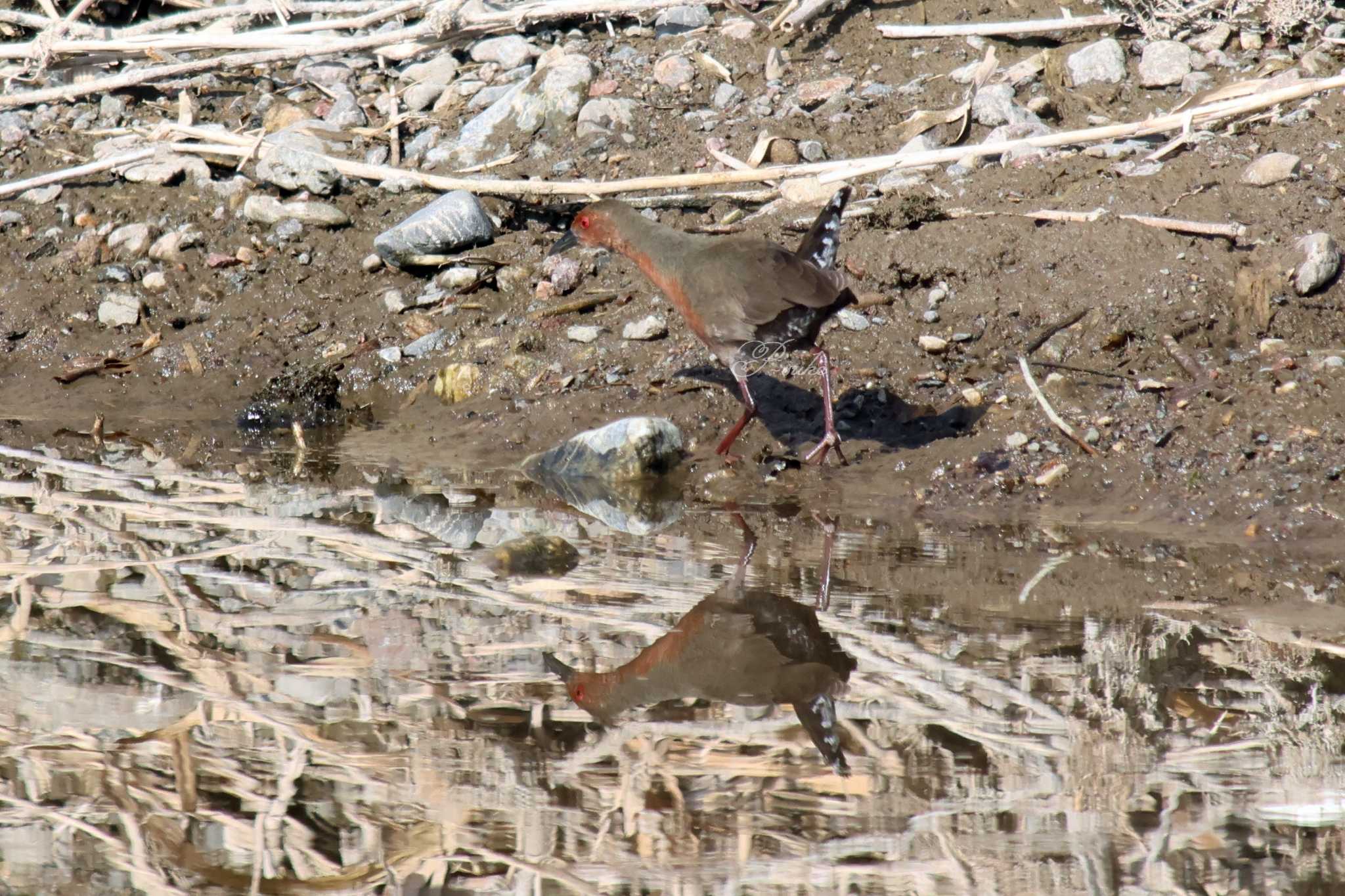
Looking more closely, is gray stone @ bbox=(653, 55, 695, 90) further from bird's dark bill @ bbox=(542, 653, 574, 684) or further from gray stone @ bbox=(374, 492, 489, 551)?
bird's dark bill @ bbox=(542, 653, 574, 684)

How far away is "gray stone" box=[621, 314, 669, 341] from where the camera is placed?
22.7ft

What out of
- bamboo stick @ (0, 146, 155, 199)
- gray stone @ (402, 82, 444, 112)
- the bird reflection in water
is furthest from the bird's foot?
bamboo stick @ (0, 146, 155, 199)

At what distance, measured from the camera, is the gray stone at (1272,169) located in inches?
268

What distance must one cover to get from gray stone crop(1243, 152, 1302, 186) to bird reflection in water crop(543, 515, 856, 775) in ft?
13.5

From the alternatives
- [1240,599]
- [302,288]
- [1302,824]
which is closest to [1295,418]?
[1240,599]

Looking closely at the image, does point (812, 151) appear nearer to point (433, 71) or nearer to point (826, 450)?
point (826, 450)

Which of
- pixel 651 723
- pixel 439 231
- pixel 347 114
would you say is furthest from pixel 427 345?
pixel 651 723

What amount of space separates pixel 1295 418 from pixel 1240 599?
1.71 metres

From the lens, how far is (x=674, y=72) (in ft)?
29.5

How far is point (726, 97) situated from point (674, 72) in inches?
19.4

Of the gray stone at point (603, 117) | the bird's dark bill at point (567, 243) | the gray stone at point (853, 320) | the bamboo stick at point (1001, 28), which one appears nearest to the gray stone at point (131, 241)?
the gray stone at point (603, 117)

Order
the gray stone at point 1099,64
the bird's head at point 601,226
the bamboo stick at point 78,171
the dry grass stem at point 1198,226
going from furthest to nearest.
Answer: the bamboo stick at point 78,171, the gray stone at point 1099,64, the dry grass stem at point 1198,226, the bird's head at point 601,226

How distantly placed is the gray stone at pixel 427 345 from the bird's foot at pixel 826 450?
2.41m

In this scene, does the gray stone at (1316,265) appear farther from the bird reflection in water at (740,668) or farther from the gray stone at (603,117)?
the gray stone at (603,117)
